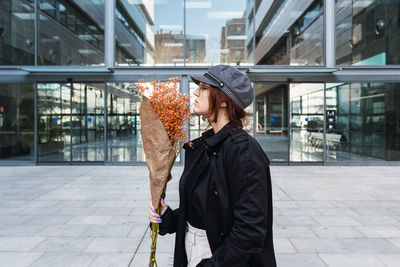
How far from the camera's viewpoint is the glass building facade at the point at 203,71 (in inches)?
460

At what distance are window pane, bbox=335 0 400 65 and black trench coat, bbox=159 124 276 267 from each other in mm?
12035

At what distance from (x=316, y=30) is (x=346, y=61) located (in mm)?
1786

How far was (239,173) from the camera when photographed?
1.40 m

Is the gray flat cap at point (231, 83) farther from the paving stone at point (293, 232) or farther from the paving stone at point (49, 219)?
the paving stone at point (49, 219)

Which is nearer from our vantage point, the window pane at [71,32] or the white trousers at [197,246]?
the white trousers at [197,246]

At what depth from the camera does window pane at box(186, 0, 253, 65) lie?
1205 centimetres

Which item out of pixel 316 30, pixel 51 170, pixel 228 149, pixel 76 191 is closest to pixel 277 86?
pixel 316 30

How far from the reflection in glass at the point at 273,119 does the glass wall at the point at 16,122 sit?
373 inches

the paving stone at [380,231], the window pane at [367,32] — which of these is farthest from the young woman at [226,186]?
the window pane at [367,32]

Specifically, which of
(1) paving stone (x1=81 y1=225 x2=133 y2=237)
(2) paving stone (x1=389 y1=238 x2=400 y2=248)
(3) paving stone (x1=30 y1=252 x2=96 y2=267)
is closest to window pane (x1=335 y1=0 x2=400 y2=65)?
(2) paving stone (x1=389 y1=238 x2=400 y2=248)

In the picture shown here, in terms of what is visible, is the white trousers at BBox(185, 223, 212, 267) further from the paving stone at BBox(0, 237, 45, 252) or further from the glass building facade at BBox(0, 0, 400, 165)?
the glass building facade at BBox(0, 0, 400, 165)

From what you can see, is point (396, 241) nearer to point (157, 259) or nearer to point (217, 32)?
point (157, 259)

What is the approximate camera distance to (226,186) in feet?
4.80

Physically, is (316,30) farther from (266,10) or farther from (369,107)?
(369,107)
